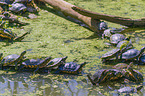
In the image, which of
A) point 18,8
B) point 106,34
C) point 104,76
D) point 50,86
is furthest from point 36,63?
point 18,8

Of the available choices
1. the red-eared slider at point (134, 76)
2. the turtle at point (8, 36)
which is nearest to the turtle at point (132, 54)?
the red-eared slider at point (134, 76)

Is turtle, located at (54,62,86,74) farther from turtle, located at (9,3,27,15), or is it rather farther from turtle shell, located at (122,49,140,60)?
turtle, located at (9,3,27,15)

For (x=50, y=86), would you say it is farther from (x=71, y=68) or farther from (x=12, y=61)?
(x=12, y=61)

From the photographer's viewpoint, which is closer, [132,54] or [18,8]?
[132,54]

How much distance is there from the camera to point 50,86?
11.7 feet

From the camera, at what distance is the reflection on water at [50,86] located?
3391 millimetres

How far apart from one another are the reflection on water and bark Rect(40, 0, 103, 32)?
96.3 inches

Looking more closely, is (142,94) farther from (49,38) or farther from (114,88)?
(49,38)

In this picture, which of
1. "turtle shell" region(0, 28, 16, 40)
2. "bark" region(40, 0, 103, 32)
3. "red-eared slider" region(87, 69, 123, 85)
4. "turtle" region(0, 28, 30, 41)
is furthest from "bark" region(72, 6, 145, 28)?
"red-eared slider" region(87, 69, 123, 85)

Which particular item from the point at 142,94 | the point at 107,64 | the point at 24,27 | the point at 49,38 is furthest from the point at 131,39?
the point at 24,27

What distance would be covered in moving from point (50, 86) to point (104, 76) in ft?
2.87

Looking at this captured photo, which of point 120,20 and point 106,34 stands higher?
point 120,20

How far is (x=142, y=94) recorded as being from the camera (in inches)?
130

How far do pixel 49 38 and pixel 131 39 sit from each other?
2.01 m
